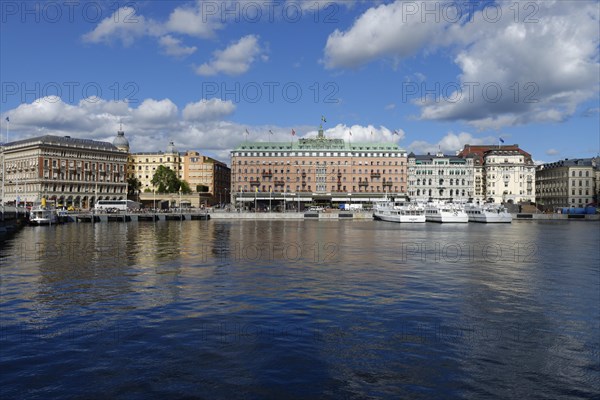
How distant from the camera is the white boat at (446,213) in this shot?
461 feet

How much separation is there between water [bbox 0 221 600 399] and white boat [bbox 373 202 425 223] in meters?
96.7

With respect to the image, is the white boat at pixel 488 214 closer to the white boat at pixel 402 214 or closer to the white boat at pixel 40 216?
the white boat at pixel 402 214

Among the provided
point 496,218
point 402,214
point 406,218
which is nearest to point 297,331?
point 406,218

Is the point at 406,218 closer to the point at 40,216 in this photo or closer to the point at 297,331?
the point at 40,216

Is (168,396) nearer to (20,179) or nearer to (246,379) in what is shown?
(246,379)

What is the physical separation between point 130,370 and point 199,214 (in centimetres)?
13892

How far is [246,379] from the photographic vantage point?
53.2 ft

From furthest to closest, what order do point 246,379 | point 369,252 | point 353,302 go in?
point 369,252
point 353,302
point 246,379

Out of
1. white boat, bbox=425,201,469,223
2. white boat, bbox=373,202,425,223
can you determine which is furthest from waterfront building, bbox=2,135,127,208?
white boat, bbox=425,201,469,223

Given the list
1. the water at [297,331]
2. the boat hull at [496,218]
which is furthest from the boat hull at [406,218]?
the water at [297,331]

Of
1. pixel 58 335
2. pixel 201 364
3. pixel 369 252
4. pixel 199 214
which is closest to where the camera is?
pixel 201 364

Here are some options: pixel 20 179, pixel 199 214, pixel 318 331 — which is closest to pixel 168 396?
pixel 318 331

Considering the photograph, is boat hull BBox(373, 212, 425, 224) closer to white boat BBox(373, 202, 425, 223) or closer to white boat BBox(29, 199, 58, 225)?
white boat BBox(373, 202, 425, 223)

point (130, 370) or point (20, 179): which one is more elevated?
point (20, 179)
